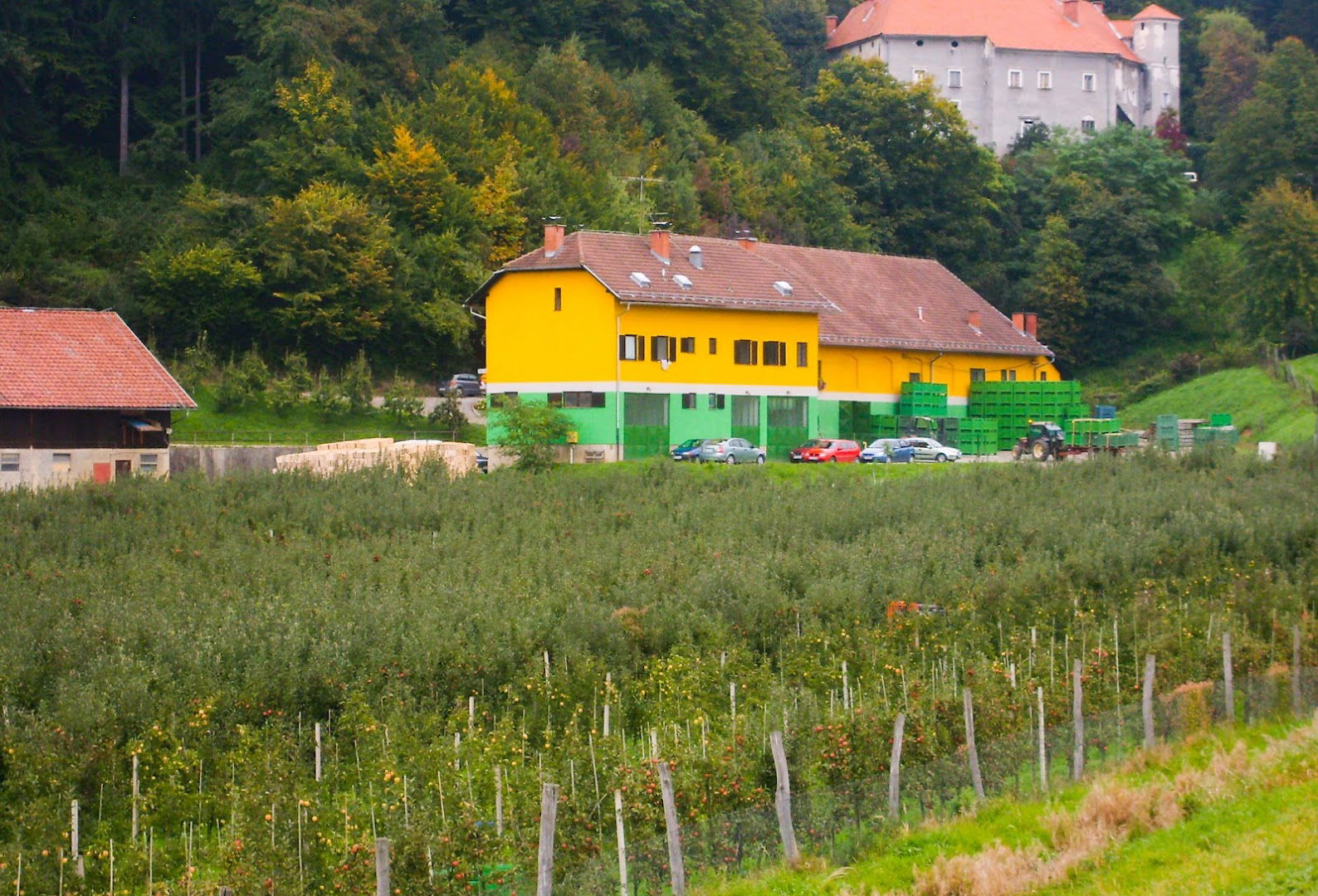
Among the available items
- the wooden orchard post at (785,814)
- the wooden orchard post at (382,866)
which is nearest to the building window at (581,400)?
the wooden orchard post at (785,814)

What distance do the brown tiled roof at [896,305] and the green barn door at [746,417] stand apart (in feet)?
14.9

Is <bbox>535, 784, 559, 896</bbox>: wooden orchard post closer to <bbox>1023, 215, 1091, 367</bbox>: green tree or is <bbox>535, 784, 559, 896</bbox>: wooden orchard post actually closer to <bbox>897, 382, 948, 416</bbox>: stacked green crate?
<bbox>897, 382, 948, 416</bbox>: stacked green crate

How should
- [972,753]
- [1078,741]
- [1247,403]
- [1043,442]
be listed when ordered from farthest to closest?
[1247,403]
[1043,442]
[1078,741]
[972,753]

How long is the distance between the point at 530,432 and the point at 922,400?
1772 cm

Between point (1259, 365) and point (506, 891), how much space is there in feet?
226

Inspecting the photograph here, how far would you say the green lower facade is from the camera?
5497 centimetres

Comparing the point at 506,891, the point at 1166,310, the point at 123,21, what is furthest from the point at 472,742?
the point at 1166,310

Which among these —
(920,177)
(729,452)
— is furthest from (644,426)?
(920,177)

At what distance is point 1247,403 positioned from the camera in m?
73.4

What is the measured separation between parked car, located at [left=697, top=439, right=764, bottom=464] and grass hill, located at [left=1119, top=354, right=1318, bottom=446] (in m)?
21.4

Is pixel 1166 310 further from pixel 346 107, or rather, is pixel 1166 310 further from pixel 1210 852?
pixel 1210 852

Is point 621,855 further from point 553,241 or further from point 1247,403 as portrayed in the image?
point 1247,403

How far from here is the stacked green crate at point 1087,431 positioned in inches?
2413

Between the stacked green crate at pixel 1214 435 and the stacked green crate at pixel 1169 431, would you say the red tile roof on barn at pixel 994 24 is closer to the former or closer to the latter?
the stacked green crate at pixel 1169 431
